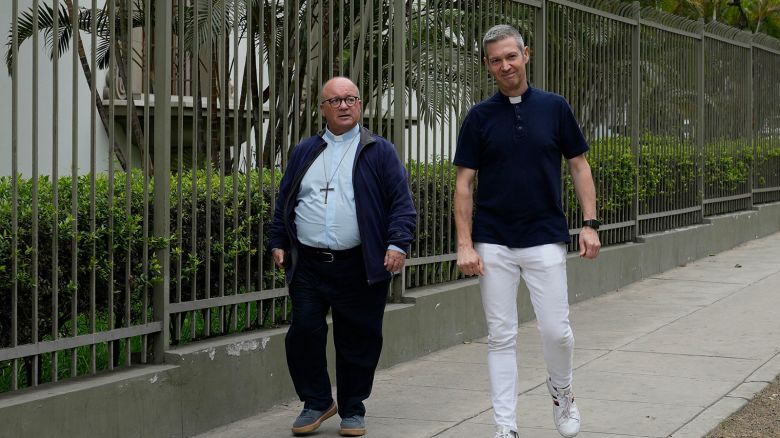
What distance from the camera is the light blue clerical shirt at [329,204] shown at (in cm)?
624

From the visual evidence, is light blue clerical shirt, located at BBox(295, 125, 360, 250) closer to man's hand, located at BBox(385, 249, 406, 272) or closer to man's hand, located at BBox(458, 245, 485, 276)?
man's hand, located at BBox(385, 249, 406, 272)

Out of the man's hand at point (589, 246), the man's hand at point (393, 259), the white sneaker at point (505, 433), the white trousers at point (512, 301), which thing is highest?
the man's hand at point (589, 246)

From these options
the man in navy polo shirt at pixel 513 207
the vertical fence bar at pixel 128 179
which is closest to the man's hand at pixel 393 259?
the man in navy polo shirt at pixel 513 207

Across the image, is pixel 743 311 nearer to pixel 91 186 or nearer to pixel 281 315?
pixel 281 315

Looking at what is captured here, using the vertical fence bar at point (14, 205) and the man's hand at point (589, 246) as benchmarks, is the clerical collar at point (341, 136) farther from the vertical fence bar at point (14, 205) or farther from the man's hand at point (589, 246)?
the vertical fence bar at point (14, 205)

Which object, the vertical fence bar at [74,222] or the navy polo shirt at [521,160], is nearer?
the vertical fence bar at [74,222]

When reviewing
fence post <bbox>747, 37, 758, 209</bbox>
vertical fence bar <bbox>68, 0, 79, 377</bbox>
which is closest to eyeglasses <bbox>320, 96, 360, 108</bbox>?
vertical fence bar <bbox>68, 0, 79, 377</bbox>

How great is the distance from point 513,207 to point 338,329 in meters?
1.18

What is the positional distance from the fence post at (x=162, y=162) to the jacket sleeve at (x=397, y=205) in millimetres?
1117

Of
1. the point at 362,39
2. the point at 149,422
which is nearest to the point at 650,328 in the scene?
the point at 362,39

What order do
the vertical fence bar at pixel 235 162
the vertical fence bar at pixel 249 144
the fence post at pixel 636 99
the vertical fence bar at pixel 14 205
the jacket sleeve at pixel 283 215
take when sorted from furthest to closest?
the fence post at pixel 636 99, the vertical fence bar at pixel 249 144, the vertical fence bar at pixel 235 162, the jacket sleeve at pixel 283 215, the vertical fence bar at pixel 14 205

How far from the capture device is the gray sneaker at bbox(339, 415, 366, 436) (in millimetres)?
6395

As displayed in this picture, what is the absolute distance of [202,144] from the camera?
7.54 m

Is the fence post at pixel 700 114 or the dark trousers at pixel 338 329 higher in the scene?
the fence post at pixel 700 114
